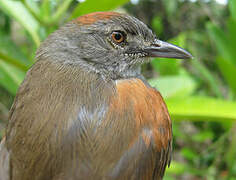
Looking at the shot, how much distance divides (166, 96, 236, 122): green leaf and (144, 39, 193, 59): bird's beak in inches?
12.2

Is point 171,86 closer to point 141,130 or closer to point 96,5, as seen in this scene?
point 96,5

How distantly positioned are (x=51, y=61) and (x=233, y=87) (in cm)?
152

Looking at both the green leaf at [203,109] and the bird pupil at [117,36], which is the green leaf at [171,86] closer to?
the green leaf at [203,109]

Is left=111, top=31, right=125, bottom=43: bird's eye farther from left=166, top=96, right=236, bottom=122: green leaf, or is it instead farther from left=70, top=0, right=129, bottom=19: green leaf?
left=166, top=96, right=236, bottom=122: green leaf

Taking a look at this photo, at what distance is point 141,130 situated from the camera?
1628mm

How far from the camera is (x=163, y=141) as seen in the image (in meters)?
1.73

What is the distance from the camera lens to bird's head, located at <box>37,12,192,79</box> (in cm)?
184

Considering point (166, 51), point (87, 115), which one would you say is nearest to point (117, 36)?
point (166, 51)

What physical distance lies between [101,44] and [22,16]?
84cm

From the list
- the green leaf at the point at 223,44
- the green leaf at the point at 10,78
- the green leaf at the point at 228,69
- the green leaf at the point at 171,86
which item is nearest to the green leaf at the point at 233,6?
the green leaf at the point at 223,44

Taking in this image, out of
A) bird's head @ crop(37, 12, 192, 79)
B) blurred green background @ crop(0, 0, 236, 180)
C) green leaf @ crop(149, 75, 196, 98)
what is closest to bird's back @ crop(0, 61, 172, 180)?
bird's head @ crop(37, 12, 192, 79)

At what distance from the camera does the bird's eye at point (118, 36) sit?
1895 millimetres

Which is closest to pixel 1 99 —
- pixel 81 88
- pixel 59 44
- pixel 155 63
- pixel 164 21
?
pixel 155 63

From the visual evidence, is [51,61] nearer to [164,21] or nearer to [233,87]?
[233,87]
